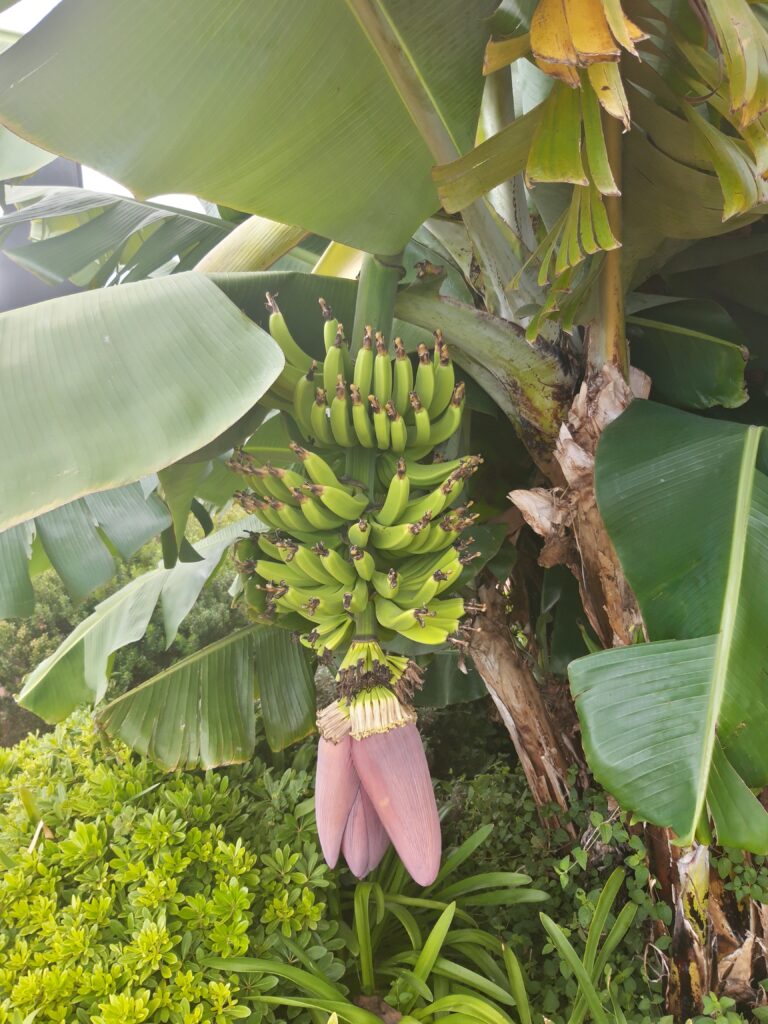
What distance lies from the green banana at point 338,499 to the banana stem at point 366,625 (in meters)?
0.11

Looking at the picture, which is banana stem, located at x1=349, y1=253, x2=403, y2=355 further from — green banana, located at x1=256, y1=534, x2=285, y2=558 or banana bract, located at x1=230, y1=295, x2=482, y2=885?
green banana, located at x1=256, y1=534, x2=285, y2=558

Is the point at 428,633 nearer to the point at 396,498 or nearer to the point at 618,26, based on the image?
the point at 396,498

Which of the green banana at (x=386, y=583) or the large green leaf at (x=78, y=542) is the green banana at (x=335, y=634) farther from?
the large green leaf at (x=78, y=542)

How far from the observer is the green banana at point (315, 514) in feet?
2.34

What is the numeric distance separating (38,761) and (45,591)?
193 cm

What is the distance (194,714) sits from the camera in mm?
1235

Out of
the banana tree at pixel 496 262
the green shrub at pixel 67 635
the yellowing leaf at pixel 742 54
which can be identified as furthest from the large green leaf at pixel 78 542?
the green shrub at pixel 67 635

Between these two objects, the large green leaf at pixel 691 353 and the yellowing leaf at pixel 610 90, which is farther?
the large green leaf at pixel 691 353

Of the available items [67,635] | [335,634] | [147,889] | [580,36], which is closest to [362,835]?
[335,634]

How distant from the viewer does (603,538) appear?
95cm

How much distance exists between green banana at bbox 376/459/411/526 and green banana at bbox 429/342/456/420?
5.8 inches

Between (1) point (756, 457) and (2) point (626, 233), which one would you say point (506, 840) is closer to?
(1) point (756, 457)

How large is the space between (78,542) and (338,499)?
2.22 ft

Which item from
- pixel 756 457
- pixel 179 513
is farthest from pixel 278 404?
pixel 756 457
